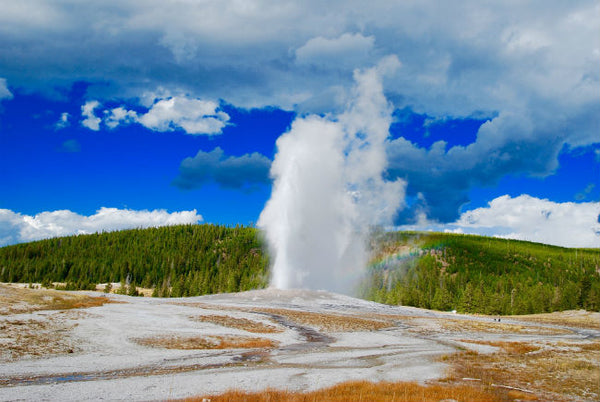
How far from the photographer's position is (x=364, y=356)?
30891mm

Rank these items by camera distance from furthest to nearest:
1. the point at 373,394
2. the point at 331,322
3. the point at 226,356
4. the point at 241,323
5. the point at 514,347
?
1. the point at 331,322
2. the point at 241,323
3. the point at 514,347
4. the point at 226,356
5. the point at 373,394

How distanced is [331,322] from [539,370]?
28.9m

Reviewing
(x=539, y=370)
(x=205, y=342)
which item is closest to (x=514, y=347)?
(x=539, y=370)

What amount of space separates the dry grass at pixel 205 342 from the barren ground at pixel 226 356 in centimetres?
9

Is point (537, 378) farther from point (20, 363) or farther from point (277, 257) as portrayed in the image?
point (277, 257)

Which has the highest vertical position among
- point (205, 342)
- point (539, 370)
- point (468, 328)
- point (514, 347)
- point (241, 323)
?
point (539, 370)

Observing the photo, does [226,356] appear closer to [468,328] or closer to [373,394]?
[373,394]

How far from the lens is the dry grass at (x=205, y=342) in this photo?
3278 cm

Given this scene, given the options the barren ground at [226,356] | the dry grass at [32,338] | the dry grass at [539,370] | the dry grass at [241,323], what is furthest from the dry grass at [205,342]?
the dry grass at [539,370]

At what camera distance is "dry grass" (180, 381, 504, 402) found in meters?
17.2

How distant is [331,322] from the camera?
53094 mm

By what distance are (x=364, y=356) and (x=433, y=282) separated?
13190 centimetres

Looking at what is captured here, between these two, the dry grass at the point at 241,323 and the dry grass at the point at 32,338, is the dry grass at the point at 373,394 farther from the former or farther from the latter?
the dry grass at the point at 241,323

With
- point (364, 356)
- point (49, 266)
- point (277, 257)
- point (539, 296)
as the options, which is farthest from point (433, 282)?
point (49, 266)
